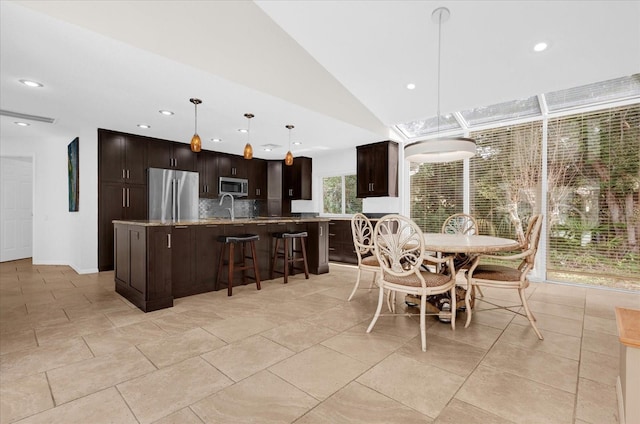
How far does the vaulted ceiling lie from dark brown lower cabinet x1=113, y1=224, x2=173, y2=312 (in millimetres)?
1567

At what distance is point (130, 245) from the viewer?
133 inches

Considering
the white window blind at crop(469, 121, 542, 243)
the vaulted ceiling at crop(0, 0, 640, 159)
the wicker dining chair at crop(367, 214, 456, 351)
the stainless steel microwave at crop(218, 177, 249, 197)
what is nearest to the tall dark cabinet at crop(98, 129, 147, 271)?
the vaulted ceiling at crop(0, 0, 640, 159)

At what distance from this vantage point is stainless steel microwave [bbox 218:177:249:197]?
642cm

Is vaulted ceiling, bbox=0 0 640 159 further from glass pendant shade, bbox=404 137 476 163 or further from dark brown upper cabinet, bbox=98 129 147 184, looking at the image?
glass pendant shade, bbox=404 137 476 163

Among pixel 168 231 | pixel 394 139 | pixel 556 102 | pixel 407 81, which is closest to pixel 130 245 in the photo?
pixel 168 231

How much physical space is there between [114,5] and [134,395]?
2765 millimetres

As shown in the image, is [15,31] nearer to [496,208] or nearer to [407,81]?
[407,81]

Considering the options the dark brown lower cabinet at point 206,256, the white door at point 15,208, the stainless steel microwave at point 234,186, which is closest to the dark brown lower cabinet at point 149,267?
the dark brown lower cabinet at point 206,256

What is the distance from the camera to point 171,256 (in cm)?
325

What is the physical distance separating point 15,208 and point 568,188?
33.3ft

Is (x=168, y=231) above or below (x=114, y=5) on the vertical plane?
below

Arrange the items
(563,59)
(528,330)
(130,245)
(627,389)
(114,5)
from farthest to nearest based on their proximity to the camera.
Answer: (130,245) → (563,59) → (528,330) → (114,5) → (627,389)

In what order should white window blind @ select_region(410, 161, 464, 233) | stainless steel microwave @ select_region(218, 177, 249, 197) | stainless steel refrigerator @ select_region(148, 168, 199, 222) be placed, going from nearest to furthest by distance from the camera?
white window blind @ select_region(410, 161, 464, 233)
stainless steel refrigerator @ select_region(148, 168, 199, 222)
stainless steel microwave @ select_region(218, 177, 249, 197)

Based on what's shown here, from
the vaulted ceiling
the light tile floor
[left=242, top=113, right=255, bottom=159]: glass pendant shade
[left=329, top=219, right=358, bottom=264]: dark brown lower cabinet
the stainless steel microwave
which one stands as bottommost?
the light tile floor
